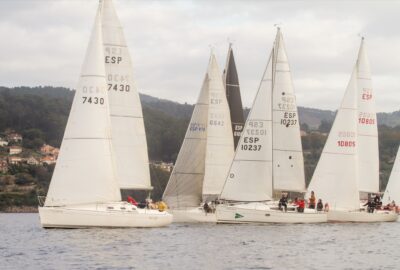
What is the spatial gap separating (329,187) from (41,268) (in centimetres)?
2574

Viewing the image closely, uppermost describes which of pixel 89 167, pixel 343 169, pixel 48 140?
pixel 48 140

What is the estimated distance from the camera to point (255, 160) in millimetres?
47125

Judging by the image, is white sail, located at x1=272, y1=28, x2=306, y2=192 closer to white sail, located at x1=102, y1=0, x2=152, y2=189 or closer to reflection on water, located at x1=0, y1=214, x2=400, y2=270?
reflection on water, located at x1=0, y1=214, x2=400, y2=270

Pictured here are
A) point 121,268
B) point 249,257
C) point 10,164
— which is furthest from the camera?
point 10,164

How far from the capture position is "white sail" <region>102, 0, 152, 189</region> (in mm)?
42656

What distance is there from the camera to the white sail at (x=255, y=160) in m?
46.9

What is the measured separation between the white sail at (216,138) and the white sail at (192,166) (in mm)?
856

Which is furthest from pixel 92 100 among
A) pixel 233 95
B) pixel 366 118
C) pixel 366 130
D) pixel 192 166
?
pixel 366 130

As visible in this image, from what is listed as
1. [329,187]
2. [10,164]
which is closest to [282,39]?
[329,187]

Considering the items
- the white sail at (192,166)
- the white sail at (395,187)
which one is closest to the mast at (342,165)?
the white sail at (192,166)

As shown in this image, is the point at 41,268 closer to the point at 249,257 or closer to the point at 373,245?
the point at 249,257

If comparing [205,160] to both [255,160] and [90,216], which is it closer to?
[255,160]

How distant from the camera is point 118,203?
40219 millimetres

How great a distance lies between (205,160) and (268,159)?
4.83 m
